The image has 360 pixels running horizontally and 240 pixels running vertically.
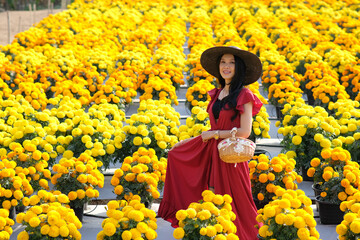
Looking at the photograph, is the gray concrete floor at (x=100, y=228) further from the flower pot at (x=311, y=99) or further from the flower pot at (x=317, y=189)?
the flower pot at (x=311, y=99)

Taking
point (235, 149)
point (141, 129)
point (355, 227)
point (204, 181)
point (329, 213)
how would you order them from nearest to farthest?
point (355, 227) → point (235, 149) → point (204, 181) → point (329, 213) → point (141, 129)

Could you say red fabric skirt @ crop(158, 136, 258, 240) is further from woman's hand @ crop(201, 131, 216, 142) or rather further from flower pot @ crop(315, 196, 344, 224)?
flower pot @ crop(315, 196, 344, 224)

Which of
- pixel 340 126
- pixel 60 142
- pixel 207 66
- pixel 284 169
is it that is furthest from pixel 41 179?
pixel 340 126

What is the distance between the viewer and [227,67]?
14.1 feet

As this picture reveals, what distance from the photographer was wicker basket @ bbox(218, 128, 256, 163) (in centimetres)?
400

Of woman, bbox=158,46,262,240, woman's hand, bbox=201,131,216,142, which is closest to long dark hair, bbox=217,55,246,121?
woman, bbox=158,46,262,240

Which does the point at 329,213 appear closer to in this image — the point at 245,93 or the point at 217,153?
the point at 217,153

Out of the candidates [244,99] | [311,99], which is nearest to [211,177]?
[244,99]

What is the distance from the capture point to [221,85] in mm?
4465

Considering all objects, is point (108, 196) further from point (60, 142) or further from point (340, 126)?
point (340, 126)

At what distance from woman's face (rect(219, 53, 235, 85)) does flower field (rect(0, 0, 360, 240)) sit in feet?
2.98

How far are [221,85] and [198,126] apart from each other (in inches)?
62.2

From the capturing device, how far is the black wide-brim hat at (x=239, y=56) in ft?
13.9

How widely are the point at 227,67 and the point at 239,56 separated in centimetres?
12
